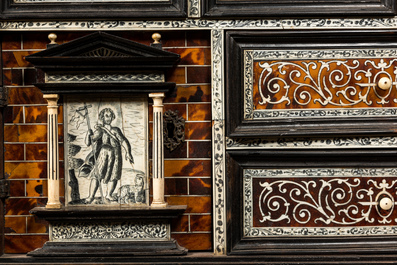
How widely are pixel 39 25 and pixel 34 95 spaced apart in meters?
0.31

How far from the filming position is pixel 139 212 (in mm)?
1912

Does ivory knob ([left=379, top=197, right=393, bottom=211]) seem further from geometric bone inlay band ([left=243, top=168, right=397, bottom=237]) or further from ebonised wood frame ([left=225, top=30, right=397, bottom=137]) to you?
ebonised wood frame ([left=225, top=30, right=397, bottom=137])

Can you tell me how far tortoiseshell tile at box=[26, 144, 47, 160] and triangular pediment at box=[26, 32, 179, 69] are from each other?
0.36m

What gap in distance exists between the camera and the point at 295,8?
1.94 metres

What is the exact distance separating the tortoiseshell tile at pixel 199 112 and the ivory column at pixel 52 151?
0.59 m

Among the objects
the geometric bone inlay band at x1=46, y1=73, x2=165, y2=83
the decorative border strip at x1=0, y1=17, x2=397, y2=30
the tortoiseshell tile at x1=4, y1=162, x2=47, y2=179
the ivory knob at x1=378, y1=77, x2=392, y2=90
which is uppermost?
the decorative border strip at x1=0, y1=17, x2=397, y2=30

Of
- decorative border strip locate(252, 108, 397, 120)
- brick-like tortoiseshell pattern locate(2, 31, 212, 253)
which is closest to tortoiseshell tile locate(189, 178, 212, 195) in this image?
brick-like tortoiseshell pattern locate(2, 31, 212, 253)

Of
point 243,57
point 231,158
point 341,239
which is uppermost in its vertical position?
point 243,57

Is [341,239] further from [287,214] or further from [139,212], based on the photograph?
[139,212]

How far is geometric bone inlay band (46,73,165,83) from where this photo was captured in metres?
1.93

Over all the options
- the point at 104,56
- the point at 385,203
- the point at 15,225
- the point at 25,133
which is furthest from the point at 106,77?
the point at 385,203

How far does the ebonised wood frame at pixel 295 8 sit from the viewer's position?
76.0 inches

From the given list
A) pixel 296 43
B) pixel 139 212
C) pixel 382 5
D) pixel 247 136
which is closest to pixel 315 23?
pixel 296 43

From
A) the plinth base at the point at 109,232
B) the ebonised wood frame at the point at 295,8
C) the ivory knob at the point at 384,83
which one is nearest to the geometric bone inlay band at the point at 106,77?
the ebonised wood frame at the point at 295,8
